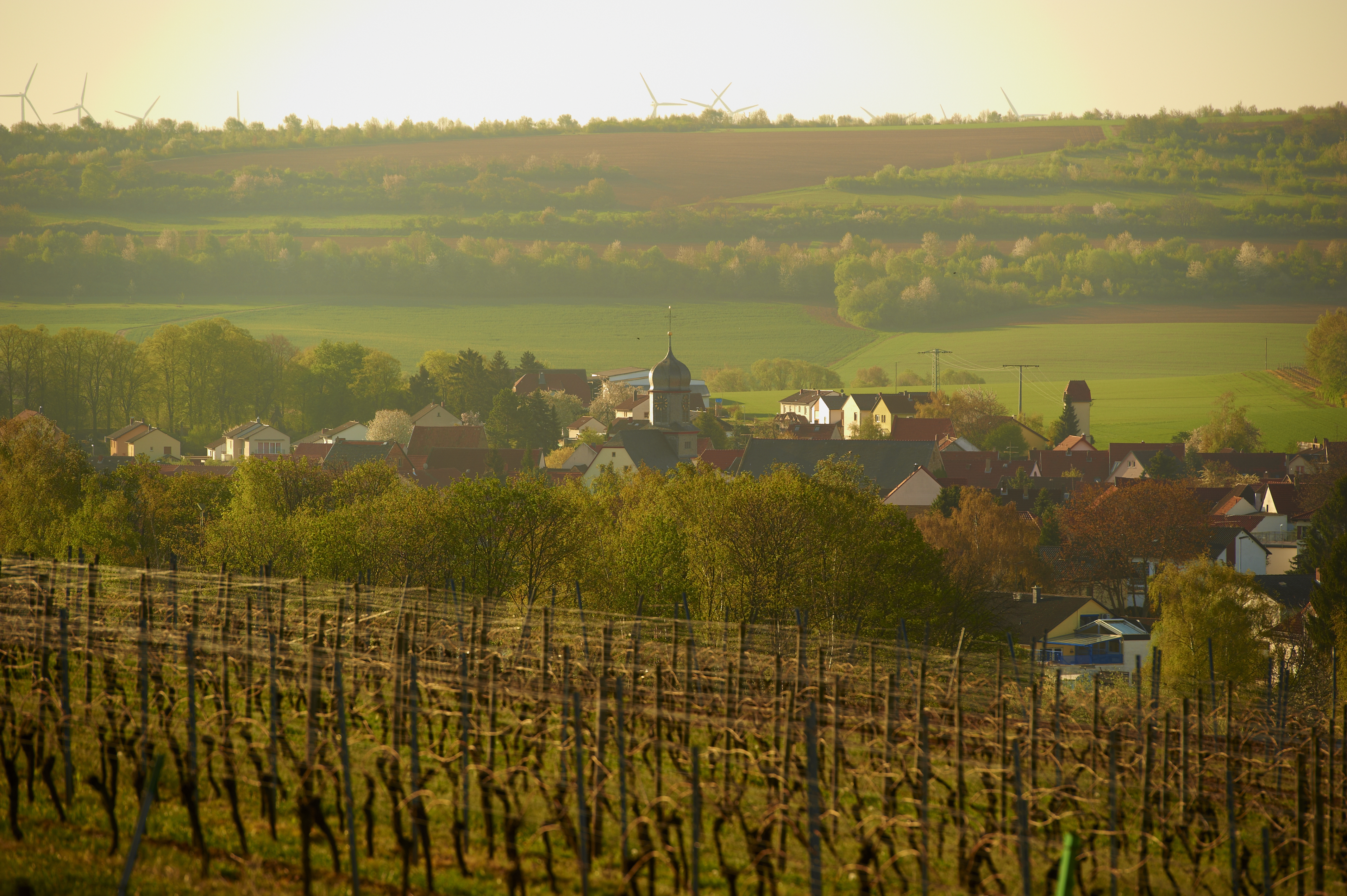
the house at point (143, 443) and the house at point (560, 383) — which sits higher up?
the house at point (560, 383)

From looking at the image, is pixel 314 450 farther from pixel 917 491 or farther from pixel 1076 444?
pixel 1076 444

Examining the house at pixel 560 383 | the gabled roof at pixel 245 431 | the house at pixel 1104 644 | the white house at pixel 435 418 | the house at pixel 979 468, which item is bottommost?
the house at pixel 1104 644

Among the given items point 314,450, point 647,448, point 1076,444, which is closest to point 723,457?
point 647,448

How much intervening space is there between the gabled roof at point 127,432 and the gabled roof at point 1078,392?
9983cm

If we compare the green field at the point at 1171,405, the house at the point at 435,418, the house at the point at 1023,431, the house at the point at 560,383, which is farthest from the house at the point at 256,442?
the house at the point at 1023,431

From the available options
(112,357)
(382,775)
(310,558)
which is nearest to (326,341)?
(112,357)

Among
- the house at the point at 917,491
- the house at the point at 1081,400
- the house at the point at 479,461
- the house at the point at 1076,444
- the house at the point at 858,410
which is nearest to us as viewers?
the house at the point at 917,491

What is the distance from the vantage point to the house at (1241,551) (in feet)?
262

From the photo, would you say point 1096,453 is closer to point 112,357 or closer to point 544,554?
point 544,554

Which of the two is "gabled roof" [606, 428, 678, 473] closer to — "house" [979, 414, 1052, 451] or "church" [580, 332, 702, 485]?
"church" [580, 332, 702, 485]

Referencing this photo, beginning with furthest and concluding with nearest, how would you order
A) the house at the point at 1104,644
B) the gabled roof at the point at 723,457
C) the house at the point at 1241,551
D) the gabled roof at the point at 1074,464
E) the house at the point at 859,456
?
the gabled roof at the point at 1074,464, the gabled roof at the point at 723,457, the house at the point at 859,456, the house at the point at 1241,551, the house at the point at 1104,644

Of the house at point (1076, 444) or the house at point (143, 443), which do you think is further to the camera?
the house at point (1076, 444)

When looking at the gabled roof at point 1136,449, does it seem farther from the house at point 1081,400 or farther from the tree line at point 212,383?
the tree line at point 212,383

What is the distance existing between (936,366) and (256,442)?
93596mm
